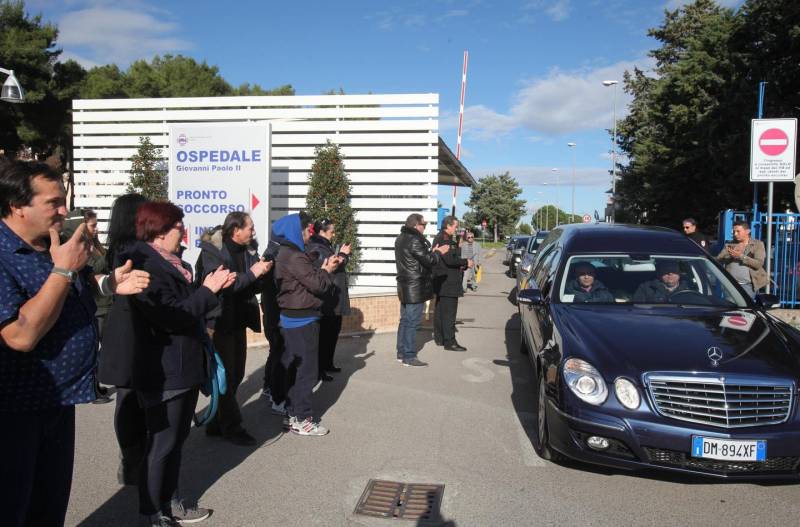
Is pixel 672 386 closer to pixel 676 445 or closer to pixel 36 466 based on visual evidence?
pixel 676 445

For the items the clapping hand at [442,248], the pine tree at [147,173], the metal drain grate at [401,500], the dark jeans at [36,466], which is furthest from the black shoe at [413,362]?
the pine tree at [147,173]

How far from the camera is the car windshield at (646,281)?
5.30 meters

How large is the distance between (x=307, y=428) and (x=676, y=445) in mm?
2918

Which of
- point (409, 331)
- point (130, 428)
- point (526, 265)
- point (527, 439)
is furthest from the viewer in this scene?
point (526, 265)

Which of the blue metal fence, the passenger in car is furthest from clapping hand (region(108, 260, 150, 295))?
the blue metal fence

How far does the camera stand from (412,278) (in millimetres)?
7973

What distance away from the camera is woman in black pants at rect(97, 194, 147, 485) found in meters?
3.34

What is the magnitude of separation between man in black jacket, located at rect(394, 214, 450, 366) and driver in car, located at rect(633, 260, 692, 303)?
3091 millimetres

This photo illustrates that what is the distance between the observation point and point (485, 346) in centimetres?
939

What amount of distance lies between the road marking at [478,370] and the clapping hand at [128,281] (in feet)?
16.5

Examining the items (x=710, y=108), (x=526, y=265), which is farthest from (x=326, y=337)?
(x=710, y=108)

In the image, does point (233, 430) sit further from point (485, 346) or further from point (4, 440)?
point (485, 346)

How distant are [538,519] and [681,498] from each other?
41.1 inches

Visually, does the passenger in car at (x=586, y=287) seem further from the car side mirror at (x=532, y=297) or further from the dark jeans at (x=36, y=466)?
the dark jeans at (x=36, y=466)
